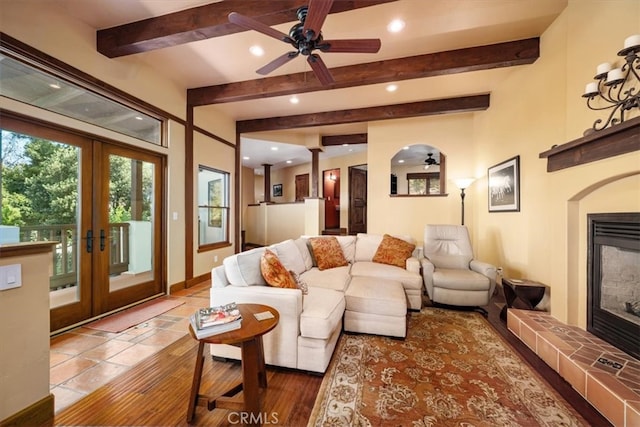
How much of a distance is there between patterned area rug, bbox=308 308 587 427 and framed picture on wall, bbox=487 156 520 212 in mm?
1944

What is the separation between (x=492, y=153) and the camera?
405cm

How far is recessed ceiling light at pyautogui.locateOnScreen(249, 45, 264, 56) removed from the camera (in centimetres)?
290

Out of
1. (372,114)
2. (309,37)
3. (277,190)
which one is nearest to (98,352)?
(309,37)

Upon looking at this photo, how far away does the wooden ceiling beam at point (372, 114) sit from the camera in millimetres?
4215

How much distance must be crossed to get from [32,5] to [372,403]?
4.14 metres

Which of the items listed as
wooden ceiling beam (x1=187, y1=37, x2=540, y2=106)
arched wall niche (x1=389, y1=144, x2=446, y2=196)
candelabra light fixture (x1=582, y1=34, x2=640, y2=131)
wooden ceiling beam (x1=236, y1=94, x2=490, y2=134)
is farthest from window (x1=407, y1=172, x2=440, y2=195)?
candelabra light fixture (x1=582, y1=34, x2=640, y2=131)

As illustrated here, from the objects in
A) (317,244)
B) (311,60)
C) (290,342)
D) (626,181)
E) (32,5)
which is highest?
(32,5)

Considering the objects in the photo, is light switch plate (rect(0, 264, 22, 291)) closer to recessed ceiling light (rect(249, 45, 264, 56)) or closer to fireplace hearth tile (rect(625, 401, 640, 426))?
recessed ceiling light (rect(249, 45, 264, 56))

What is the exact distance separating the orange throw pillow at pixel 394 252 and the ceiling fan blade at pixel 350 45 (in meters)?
2.42

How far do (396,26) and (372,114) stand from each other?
2.13 metres

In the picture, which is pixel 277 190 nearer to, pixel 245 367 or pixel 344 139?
pixel 344 139

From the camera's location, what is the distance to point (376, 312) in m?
2.39

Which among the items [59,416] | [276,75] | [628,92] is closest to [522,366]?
[628,92]

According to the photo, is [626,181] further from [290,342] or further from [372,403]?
[290,342]
